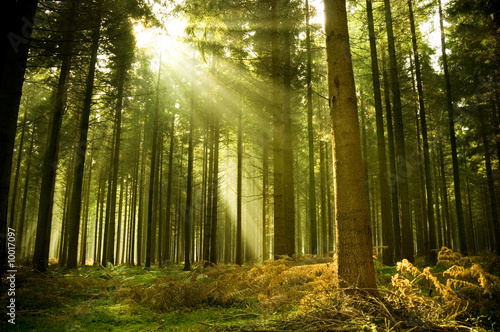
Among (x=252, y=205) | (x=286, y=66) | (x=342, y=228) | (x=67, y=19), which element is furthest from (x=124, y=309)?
(x=252, y=205)

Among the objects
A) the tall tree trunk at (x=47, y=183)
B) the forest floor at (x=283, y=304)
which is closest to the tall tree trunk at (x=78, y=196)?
the tall tree trunk at (x=47, y=183)

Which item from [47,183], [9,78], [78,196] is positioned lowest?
[78,196]

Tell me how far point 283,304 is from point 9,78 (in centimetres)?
752

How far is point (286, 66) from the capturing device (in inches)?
491

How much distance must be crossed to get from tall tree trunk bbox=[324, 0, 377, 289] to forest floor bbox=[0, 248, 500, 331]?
31 cm

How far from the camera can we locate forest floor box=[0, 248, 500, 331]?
9.65 ft

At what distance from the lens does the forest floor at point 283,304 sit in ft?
9.65

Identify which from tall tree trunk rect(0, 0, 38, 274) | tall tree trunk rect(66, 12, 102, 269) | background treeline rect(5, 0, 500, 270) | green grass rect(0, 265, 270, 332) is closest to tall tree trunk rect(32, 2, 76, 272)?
background treeline rect(5, 0, 500, 270)

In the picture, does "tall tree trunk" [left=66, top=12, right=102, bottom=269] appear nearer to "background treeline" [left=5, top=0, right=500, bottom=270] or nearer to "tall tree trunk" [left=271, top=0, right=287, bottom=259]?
"background treeline" [left=5, top=0, right=500, bottom=270]

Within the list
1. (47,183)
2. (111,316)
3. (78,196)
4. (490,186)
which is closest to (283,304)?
(111,316)

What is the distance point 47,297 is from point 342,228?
6425 millimetres

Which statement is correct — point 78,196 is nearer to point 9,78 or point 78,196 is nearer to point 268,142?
point 9,78

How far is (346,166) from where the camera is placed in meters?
3.73

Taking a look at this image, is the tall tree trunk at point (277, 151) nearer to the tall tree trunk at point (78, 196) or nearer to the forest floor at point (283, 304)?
the forest floor at point (283, 304)
